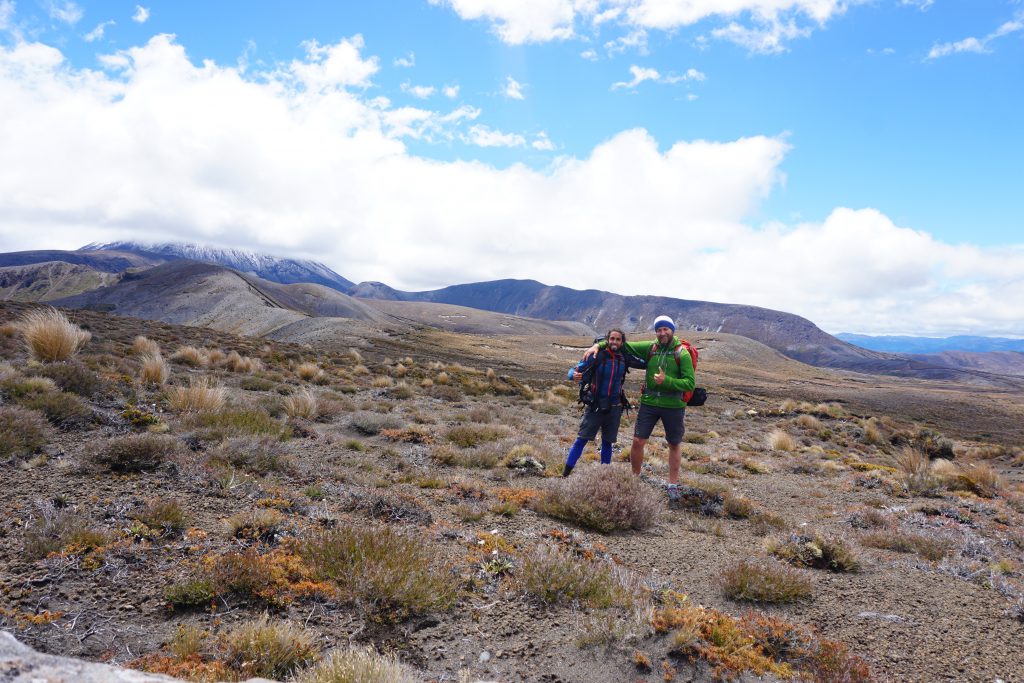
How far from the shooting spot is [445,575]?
3568 millimetres

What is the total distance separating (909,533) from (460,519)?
5.41 meters

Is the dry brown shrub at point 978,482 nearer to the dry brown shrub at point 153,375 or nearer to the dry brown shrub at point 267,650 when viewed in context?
the dry brown shrub at point 267,650

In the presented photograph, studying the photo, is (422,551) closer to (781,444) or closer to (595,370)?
(595,370)

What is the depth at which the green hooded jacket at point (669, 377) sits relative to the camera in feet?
21.4

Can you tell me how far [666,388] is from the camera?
261 inches

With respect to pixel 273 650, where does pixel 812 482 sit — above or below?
below

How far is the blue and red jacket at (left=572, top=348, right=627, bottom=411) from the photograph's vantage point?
6.96m

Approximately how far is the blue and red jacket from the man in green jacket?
0.33 metres

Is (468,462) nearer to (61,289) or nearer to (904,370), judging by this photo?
(61,289)

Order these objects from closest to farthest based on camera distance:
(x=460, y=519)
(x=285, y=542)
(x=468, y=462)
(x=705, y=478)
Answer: (x=285, y=542) → (x=460, y=519) → (x=468, y=462) → (x=705, y=478)

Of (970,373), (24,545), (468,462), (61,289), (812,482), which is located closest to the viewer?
(24,545)

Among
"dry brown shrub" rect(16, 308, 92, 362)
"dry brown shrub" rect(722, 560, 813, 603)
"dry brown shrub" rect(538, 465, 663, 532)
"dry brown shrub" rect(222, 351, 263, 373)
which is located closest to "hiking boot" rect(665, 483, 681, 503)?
"dry brown shrub" rect(538, 465, 663, 532)

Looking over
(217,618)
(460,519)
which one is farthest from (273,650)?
(460,519)

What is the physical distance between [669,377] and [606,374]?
86 centimetres
